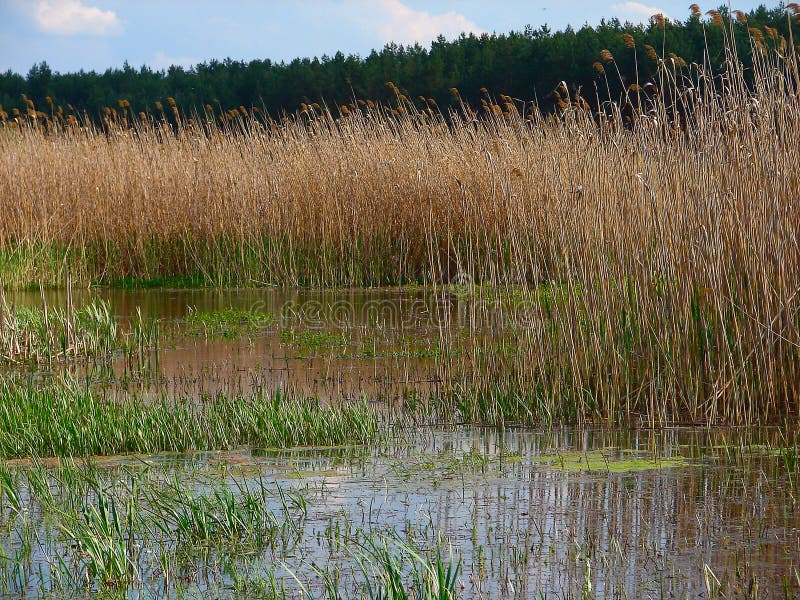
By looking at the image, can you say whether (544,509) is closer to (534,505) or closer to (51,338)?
(534,505)

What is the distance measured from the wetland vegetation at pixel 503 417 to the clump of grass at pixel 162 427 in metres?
0.02

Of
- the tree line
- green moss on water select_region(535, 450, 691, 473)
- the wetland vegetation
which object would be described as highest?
the tree line

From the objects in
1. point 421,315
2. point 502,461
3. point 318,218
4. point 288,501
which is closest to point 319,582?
point 288,501

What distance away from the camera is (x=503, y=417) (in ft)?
18.4

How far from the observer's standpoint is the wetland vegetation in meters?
3.43

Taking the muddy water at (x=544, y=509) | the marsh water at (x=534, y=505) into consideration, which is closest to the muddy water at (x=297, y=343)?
the marsh water at (x=534, y=505)

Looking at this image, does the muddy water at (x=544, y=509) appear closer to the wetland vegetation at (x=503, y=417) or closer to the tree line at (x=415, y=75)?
the wetland vegetation at (x=503, y=417)

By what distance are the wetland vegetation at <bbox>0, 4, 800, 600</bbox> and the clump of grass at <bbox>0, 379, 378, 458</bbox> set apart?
0.6 inches

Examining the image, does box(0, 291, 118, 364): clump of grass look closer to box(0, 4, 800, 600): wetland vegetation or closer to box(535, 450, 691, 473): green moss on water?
box(0, 4, 800, 600): wetland vegetation

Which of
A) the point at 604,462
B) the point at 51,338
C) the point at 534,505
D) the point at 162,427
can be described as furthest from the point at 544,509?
the point at 51,338


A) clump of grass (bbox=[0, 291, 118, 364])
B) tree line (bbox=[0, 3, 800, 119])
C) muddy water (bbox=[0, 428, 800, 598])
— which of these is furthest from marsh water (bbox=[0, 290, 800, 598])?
tree line (bbox=[0, 3, 800, 119])

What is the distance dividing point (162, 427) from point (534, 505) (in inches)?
81.0

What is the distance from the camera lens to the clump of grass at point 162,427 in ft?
16.5

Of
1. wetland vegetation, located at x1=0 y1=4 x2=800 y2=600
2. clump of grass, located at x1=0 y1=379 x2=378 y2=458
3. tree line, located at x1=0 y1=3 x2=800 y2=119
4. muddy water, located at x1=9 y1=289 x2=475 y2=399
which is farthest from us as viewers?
tree line, located at x1=0 y1=3 x2=800 y2=119
